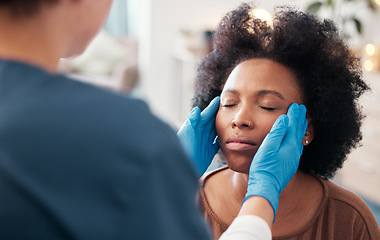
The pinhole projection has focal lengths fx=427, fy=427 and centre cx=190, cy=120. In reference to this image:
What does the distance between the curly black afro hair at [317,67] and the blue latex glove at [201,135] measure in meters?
0.18

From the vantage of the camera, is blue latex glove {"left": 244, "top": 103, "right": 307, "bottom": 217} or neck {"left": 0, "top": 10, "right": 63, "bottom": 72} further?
blue latex glove {"left": 244, "top": 103, "right": 307, "bottom": 217}

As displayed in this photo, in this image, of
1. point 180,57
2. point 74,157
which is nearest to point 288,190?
point 74,157

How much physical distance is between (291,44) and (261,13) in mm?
162

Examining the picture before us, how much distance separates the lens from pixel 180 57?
4586mm

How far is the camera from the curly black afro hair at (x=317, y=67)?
1.20 m

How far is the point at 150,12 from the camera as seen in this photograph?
185 inches

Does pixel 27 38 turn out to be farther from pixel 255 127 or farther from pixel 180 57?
pixel 180 57

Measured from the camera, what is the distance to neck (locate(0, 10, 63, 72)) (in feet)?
1.65

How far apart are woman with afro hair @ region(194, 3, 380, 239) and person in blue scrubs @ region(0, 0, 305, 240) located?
655 millimetres

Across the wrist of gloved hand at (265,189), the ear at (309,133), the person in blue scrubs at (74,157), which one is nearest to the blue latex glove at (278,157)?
the wrist of gloved hand at (265,189)

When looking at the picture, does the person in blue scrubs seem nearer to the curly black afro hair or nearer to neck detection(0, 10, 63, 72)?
neck detection(0, 10, 63, 72)

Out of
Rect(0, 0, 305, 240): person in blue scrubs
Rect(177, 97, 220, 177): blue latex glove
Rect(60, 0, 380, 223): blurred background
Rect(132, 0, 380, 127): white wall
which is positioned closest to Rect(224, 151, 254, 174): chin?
Rect(177, 97, 220, 177): blue latex glove

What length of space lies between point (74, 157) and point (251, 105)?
2.46 feet

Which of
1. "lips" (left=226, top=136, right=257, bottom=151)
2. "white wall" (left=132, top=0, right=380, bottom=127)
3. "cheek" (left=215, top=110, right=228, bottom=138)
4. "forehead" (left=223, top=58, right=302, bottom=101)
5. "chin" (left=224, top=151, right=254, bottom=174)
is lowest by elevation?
"chin" (left=224, top=151, right=254, bottom=174)
